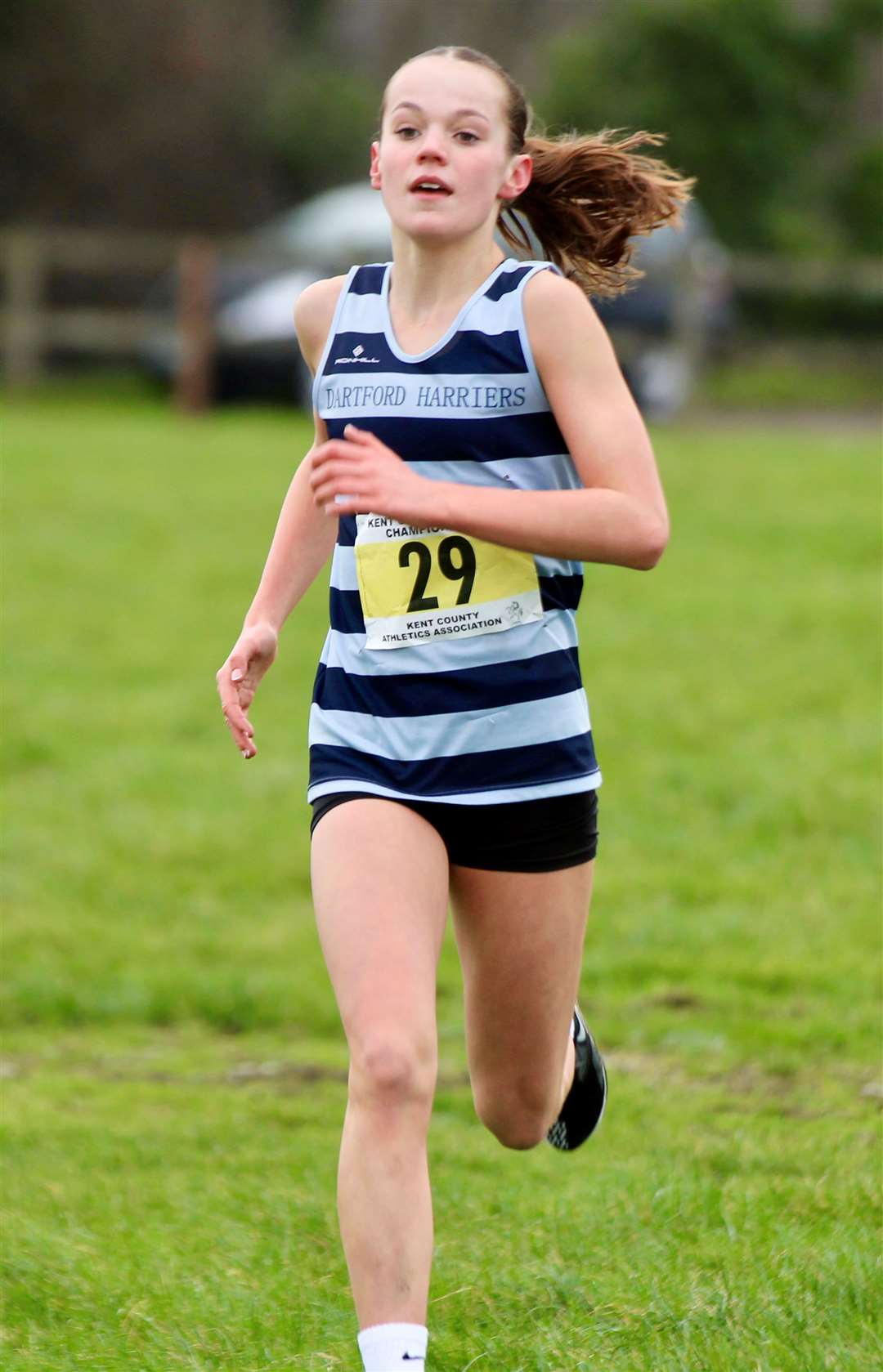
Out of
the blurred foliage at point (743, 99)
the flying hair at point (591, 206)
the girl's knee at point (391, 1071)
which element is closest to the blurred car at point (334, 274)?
the blurred foliage at point (743, 99)

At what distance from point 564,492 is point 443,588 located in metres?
0.30

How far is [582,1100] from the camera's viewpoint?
447 cm

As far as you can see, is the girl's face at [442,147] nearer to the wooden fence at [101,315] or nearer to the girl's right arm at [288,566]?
the girl's right arm at [288,566]

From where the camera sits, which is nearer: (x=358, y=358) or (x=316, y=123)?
(x=358, y=358)

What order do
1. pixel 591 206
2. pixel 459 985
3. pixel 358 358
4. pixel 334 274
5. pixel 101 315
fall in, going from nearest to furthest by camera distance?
pixel 358 358 < pixel 591 206 < pixel 459 985 < pixel 334 274 < pixel 101 315

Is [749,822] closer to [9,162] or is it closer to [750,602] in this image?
[750,602]

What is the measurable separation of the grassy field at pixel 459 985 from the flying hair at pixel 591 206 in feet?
6.60

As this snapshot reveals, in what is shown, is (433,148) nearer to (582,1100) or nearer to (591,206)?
(591,206)

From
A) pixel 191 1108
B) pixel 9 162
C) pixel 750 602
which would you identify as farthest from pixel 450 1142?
pixel 9 162

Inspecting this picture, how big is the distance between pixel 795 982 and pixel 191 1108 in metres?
2.19

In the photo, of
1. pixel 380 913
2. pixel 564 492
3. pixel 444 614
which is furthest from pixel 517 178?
pixel 380 913

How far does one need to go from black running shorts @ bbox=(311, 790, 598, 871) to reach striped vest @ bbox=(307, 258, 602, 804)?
0.8 inches

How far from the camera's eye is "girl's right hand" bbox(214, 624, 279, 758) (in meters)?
3.81

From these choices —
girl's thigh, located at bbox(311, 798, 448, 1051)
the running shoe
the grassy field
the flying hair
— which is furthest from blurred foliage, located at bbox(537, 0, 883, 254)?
girl's thigh, located at bbox(311, 798, 448, 1051)
